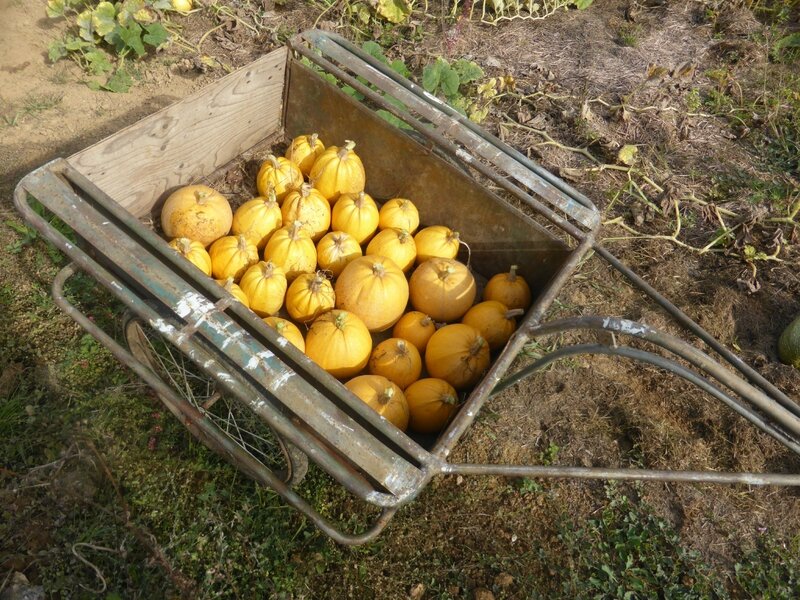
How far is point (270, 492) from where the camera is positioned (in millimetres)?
2766

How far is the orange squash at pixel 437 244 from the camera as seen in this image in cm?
279

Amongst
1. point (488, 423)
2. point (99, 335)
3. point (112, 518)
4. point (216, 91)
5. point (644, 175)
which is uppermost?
point (216, 91)

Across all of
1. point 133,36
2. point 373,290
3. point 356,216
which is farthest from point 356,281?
point 133,36

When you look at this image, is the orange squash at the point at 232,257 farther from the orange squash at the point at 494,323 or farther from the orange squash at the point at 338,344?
the orange squash at the point at 494,323

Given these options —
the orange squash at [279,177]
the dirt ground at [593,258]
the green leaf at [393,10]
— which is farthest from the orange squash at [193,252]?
the green leaf at [393,10]

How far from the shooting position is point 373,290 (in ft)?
8.15

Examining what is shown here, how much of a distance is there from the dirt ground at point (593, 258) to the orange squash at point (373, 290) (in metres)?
0.97

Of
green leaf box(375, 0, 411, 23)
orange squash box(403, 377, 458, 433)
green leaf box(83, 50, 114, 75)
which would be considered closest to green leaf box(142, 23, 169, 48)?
green leaf box(83, 50, 114, 75)

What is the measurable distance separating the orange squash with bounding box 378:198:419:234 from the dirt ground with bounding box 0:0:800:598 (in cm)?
115

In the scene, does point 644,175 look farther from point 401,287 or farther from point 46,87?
point 46,87

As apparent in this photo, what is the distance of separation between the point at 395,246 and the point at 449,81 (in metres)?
2.11

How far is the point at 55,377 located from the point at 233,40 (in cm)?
340

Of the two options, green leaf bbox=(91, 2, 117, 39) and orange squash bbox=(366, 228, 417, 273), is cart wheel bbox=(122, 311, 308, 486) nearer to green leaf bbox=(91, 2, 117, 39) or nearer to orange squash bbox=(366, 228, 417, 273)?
orange squash bbox=(366, 228, 417, 273)

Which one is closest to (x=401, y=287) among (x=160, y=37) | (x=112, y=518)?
(x=112, y=518)
